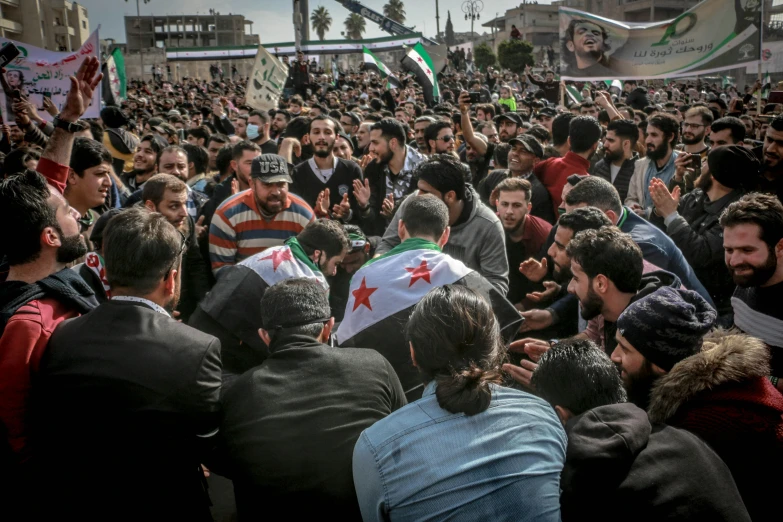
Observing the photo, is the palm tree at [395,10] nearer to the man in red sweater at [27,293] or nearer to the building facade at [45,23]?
the building facade at [45,23]

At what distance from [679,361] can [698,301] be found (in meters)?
0.29

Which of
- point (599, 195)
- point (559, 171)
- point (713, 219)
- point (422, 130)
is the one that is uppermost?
point (422, 130)

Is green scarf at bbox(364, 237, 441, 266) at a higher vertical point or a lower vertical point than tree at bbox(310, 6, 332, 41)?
lower

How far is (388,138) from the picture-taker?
6.21m

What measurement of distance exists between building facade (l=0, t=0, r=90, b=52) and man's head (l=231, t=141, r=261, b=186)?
4583cm

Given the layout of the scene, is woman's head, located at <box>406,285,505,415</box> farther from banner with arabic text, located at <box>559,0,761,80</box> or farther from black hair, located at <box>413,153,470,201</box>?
banner with arabic text, located at <box>559,0,761,80</box>

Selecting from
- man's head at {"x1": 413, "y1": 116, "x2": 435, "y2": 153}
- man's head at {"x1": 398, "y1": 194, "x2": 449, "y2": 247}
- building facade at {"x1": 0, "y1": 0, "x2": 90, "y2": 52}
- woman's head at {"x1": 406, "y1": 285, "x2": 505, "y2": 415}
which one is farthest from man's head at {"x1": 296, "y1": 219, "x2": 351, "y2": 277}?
building facade at {"x1": 0, "y1": 0, "x2": 90, "y2": 52}

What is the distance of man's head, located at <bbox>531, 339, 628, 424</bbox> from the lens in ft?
6.49

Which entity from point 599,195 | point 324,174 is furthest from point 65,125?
point 599,195

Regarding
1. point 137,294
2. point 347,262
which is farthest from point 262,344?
point 347,262

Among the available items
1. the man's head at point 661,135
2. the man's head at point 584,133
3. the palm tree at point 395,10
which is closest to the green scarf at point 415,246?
the man's head at point 584,133

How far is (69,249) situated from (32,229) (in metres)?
0.17

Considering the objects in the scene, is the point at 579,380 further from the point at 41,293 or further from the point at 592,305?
the point at 41,293

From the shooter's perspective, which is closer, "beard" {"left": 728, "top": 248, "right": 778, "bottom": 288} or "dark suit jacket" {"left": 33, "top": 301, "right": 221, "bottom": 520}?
"dark suit jacket" {"left": 33, "top": 301, "right": 221, "bottom": 520}
